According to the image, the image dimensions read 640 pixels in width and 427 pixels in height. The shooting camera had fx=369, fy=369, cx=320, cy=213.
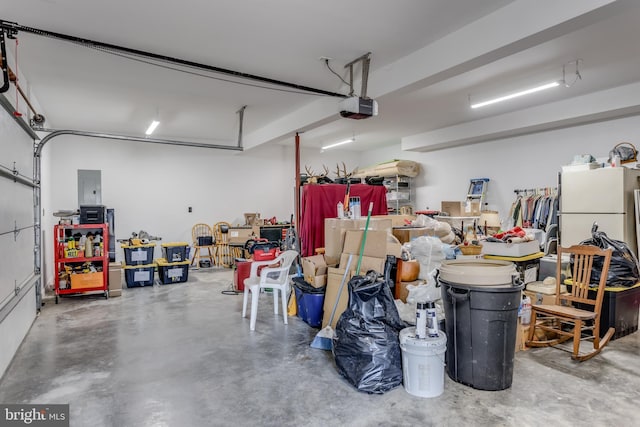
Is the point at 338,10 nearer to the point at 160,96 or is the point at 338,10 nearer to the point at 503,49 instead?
the point at 503,49

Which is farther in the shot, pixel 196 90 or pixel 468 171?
pixel 468 171

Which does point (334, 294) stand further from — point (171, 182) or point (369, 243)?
point (171, 182)

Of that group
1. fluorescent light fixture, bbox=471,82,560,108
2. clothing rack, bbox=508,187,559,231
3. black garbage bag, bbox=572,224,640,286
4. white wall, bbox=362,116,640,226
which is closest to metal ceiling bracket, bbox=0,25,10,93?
black garbage bag, bbox=572,224,640,286

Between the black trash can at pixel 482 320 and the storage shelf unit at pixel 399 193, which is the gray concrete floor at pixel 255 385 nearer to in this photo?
the black trash can at pixel 482 320

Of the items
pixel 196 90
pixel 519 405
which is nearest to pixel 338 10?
pixel 196 90

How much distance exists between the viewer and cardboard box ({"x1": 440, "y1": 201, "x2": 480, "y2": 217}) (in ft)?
25.1

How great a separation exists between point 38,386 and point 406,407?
2.78 meters

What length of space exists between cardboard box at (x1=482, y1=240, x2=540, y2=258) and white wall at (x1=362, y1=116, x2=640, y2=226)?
349cm

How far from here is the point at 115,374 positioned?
3076 millimetres

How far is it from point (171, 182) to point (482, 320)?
7.76m

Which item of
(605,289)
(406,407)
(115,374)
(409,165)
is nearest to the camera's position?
(406,407)

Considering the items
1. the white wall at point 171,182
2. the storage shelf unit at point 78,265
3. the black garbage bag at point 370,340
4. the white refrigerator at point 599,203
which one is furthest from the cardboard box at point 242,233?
the white refrigerator at point 599,203

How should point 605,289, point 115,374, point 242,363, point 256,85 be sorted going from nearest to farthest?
1. point 115,374
2. point 242,363
3. point 605,289
4. point 256,85

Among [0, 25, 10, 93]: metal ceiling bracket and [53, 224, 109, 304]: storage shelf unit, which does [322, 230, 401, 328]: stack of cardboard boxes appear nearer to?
[0, 25, 10, 93]: metal ceiling bracket
